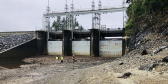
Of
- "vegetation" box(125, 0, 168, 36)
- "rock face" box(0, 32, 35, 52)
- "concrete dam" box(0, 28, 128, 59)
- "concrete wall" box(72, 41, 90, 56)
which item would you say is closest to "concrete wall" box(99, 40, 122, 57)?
"concrete dam" box(0, 28, 128, 59)

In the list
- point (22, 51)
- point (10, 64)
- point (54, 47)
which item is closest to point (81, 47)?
point (54, 47)

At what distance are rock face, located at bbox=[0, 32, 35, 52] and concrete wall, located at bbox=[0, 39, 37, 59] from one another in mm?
1587

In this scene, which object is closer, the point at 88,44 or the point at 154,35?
the point at 154,35

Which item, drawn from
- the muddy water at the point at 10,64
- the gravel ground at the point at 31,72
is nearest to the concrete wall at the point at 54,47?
the muddy water at the point at 10,64

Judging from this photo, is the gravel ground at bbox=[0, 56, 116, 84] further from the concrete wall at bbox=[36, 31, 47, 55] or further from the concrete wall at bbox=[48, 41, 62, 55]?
the concrete wall at bbox=[36, 31, 47, 55]

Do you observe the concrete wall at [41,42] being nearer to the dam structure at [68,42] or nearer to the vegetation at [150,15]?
the dam structure at [68,42]

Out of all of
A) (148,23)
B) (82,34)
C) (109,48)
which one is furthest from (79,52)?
(148,23)

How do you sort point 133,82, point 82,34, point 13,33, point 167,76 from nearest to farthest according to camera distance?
1. point 167,76
2. point 133,82
3. point 82,34
4. point 13,33

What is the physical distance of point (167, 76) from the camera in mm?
4777

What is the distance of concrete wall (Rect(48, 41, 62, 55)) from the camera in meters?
31.8

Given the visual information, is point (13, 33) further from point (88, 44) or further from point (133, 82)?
point (133, 82)

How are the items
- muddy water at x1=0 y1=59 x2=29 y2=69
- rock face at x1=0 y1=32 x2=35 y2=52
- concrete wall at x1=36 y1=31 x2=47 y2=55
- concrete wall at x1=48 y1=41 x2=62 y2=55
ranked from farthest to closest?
concrete wall at x1=48 y1=41 x2=62 y2=55 → concrete wall at x1=36 y1=31 x2=47 y2=55 → rock face at x1=0 y1=32 x2=35 y2=52 → muddy water at x1=0 y1=59 x2=29 y2=69

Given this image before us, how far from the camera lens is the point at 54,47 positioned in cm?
3244

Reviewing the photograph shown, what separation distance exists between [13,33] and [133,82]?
38.3 metres
